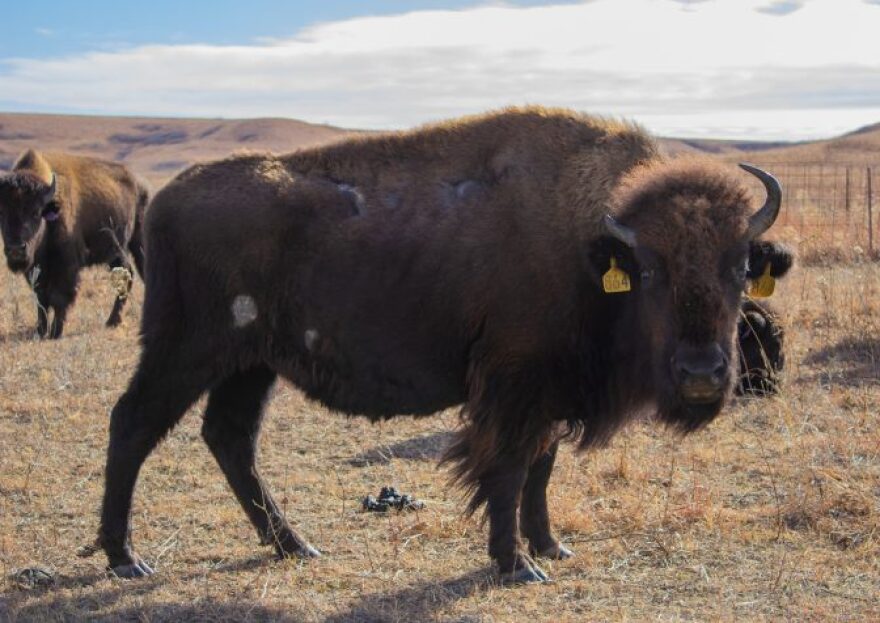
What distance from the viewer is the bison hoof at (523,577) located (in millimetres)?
5379

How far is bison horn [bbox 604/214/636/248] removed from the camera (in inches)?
202

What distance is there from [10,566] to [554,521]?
9.87 ft

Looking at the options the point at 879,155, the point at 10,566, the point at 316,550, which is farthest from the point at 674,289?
the point at 879,155

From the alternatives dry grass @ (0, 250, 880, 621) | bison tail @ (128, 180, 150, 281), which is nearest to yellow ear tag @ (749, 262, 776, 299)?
dry grass @ (0, 250, 880, 621)

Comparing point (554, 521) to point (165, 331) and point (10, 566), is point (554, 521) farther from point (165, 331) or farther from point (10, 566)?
point (10, 566)

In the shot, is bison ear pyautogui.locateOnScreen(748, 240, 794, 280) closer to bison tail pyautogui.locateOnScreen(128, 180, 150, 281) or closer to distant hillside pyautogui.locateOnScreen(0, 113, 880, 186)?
bison tail pyautogui.locateOnScreen(128, 180, 150, 281)

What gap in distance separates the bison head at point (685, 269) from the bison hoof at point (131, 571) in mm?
2801

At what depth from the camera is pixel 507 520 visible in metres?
5.43

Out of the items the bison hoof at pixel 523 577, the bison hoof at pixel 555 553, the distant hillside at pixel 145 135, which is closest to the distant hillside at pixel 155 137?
the distant hillside at pixel 145 135

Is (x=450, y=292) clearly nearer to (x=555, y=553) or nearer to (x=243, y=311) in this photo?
(x=243, y=311)

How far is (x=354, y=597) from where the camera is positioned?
525cm

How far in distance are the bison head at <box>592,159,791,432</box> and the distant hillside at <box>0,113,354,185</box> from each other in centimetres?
11879

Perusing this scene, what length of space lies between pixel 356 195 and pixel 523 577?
2214mm

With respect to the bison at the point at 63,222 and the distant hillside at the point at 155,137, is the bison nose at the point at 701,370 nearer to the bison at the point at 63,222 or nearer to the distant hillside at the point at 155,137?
the bison at the point at 63,222
